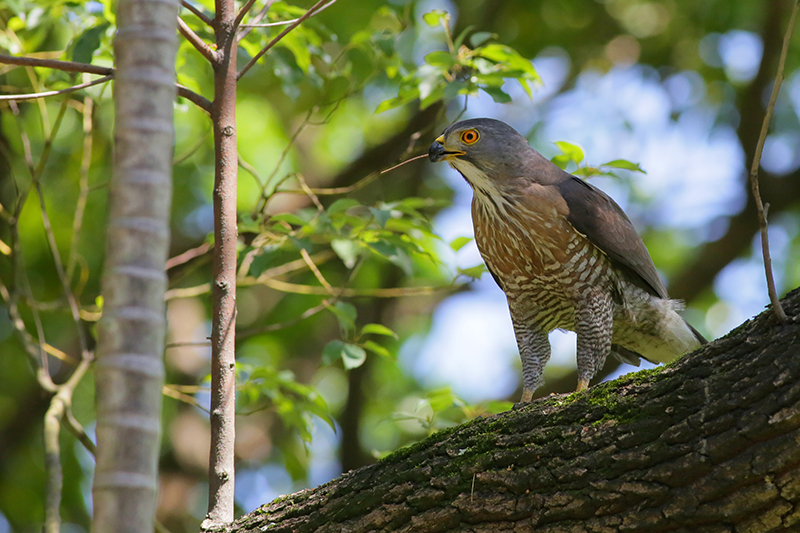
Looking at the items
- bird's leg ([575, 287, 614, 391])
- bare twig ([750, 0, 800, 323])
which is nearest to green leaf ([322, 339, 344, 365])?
bird's leg ([575, 287, 614, 391])

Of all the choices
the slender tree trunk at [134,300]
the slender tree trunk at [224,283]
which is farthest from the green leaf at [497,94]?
the slender tree trunk at [134,300]

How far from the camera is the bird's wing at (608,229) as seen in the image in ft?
13.5

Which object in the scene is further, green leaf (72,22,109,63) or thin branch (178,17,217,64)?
green leaf (72,22,109,63)

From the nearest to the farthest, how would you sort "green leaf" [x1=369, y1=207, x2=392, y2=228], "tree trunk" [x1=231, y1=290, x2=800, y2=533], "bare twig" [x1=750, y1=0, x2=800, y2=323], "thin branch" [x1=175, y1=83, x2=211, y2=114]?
"bare twig" [x1=750, y1=0, x2=800, y2=323] < "tree trunk" [x1=231, y1=290, x2=800, y2=533] < "thin branch" [x1=175, y1=83, x2=211, y2=114] < "green leaf" [x1=369, y1=207, x2=392, y2=228]

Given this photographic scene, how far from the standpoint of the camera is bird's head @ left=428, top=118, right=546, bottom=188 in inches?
170

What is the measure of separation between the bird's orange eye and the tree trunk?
1879 millimetres

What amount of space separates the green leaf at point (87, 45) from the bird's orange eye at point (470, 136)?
79.7 inches

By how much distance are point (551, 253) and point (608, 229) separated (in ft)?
1.28

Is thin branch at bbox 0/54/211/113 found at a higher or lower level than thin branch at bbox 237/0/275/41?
lower

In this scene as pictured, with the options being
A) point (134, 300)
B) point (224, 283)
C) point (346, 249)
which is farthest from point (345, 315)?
point (134, 300)

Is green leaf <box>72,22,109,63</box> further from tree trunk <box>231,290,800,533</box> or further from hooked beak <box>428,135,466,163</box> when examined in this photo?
tree trunk <box>231,290,800,533</box>

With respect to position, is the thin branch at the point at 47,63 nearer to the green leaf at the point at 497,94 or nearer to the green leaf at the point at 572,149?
the green leaf at the point at 497,94

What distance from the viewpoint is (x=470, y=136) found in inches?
173

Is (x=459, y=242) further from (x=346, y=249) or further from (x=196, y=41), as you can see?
(x=196, y=41)
